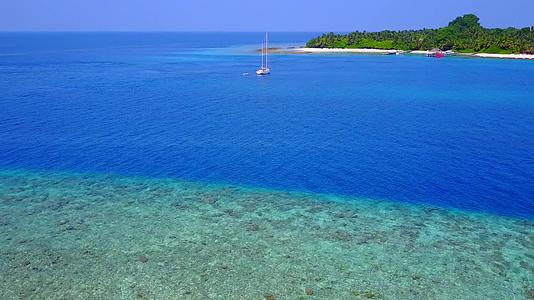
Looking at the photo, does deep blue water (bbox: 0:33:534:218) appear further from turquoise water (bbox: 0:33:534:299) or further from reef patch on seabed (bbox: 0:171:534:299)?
reef patch on seabed (bbox: 0:171:534:299)

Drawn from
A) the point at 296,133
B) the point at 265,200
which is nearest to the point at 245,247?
the point at 265,200

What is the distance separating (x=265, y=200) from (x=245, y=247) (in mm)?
7779

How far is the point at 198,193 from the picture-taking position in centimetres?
3553

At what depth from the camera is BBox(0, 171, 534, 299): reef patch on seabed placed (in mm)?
22719

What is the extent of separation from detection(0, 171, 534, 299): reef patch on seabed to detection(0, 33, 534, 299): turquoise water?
11cm

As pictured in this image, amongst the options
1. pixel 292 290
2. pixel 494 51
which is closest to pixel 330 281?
pixel 292 290

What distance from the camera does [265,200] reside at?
34.2m

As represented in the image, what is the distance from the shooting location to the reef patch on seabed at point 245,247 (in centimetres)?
2272

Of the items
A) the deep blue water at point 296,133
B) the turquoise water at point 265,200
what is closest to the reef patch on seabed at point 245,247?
the turquoise water at point 265,200

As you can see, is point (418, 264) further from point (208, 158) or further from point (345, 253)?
point (208, 158)

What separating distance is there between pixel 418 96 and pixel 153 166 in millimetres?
56285

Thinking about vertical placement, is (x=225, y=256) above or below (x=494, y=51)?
below

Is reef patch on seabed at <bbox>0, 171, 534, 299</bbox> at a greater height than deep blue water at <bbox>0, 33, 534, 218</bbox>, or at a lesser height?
lesser

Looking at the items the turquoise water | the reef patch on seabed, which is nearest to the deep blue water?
the turquoise water
